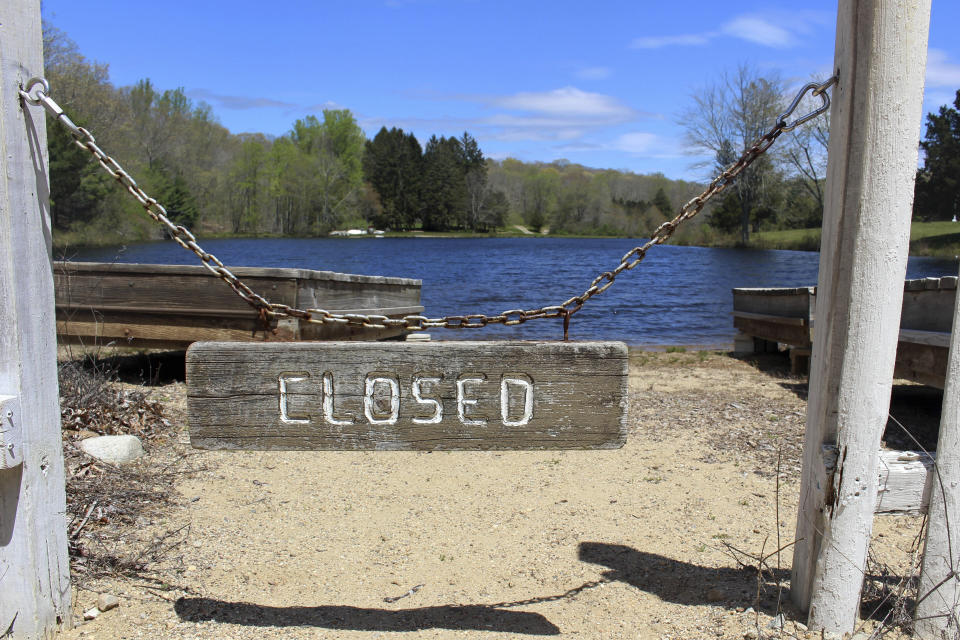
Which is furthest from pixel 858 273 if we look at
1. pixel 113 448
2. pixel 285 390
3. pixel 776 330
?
pixel 776 330

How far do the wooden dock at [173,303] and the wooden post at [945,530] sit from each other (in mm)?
6053

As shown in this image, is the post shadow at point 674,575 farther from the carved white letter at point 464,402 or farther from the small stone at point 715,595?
the carved white letter at point 464,402

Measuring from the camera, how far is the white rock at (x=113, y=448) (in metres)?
4.96

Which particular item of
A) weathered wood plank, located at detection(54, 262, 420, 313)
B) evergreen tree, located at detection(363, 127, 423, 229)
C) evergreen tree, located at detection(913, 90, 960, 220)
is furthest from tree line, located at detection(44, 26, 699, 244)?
weathered wood plank, located at detection(54, 262, 420, 313)

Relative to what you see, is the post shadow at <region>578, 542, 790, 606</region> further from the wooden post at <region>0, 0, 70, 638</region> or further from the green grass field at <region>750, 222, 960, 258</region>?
the green grass field at <region>750, 222, 960, 258</region>

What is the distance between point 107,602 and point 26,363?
124 centimetres

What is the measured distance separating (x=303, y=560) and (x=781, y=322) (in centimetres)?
823

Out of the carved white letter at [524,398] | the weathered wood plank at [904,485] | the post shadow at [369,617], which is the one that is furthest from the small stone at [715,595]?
the carved white letter at [524,398]

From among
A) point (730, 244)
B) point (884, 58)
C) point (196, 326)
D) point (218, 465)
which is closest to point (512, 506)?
point (218, 465)

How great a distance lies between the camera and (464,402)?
269 centimetres

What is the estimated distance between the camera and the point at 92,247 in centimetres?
4338

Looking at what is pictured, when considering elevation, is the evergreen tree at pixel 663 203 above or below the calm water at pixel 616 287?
above

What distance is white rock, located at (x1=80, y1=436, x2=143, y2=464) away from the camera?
496 cm

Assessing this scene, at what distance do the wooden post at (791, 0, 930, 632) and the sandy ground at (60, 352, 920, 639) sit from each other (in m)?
0.40
